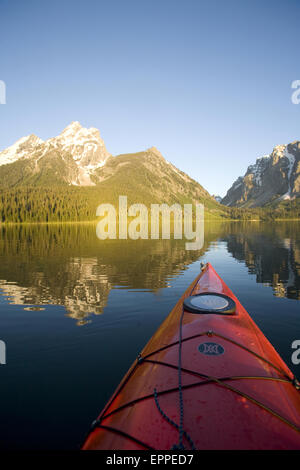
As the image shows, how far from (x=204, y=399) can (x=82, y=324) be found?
9.07 m

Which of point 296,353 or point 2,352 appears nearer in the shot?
point 296,353

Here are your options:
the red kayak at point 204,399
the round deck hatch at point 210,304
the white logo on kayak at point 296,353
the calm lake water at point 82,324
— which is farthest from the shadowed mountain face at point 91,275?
the red kayak at point 204,399

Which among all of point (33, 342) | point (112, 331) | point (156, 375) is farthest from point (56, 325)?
point (156, 375)

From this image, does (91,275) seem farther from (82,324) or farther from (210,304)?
(210,304)

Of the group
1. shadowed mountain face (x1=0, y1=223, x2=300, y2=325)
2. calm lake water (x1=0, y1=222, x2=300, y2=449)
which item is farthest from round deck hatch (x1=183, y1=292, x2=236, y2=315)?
shadowed mountain face (x1=0, y1=223, x2=300, y2=325)

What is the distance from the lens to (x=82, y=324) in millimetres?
12227

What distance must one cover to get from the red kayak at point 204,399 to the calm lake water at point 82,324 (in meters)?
2.31

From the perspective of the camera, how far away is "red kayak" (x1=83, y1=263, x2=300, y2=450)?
145 inches

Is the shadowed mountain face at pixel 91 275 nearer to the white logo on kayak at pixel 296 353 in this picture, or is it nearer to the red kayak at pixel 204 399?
the white logo on kayak at pixel 296 353

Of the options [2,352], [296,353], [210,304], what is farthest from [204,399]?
[2,352]

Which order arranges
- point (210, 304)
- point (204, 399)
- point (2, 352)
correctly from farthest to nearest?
point (2, 352) < point (210, 304) < point (204, 399)

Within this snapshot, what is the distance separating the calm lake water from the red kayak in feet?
7.58

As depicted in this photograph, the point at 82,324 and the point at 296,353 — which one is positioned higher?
the point at 82,324

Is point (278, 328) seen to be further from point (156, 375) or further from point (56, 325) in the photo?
point (56, 325)
